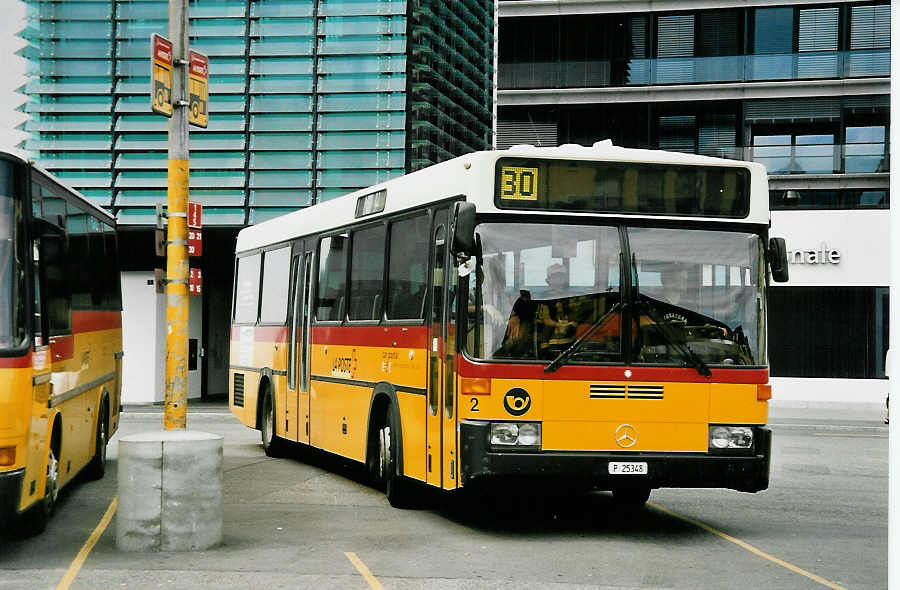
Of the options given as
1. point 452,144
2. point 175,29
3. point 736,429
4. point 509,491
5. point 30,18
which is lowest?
point 509,491

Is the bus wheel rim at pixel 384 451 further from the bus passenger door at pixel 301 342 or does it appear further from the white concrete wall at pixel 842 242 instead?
the white concrete wall at pixel 842 242

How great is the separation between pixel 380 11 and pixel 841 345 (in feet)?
47.1

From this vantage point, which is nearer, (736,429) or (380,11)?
(736,429)

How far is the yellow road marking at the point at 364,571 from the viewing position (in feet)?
27.9

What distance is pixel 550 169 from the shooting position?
10.7 m

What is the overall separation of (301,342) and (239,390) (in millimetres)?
3954

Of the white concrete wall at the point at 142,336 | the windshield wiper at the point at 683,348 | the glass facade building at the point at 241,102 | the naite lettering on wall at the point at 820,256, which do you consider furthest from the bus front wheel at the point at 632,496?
the naite lettering on wall at the point at 820,256

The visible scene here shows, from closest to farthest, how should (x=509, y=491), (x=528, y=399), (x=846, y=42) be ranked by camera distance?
(x=528, y=399) < (x=509, y=491) < (x=846, y=42)

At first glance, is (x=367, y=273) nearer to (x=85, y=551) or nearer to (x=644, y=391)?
(x=644, y=391)

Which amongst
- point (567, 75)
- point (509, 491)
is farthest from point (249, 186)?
point (509, 491)

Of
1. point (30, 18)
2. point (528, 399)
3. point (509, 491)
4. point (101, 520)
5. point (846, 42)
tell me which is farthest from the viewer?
point (846, 42)

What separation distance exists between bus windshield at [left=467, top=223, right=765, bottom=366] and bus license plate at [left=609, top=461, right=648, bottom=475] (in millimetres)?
761

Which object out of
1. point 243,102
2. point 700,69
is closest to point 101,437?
point 243,102

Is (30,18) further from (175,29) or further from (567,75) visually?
(175,29)
